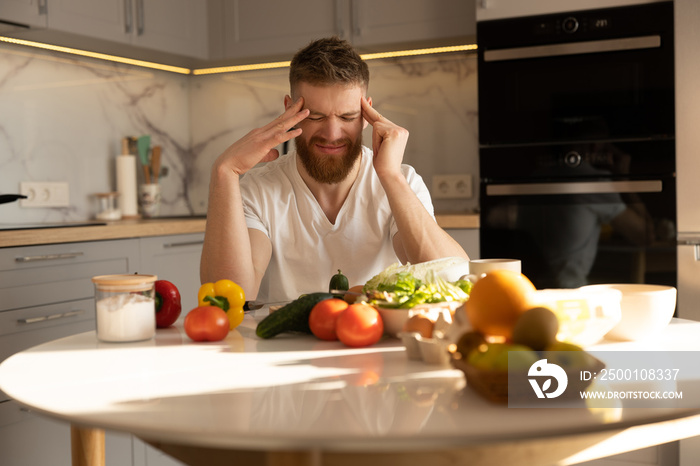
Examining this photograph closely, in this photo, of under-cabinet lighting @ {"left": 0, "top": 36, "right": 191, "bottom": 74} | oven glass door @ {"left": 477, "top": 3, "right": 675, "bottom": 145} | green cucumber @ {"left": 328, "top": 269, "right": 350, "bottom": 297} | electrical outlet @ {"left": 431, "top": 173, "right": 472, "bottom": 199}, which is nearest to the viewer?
green cucumber @ {"left": 328, "top": 269, "right": 350, "bottom": 297}

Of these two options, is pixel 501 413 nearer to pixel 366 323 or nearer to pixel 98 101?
pixel 366 323

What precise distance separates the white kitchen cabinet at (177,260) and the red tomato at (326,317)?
5.97 ft

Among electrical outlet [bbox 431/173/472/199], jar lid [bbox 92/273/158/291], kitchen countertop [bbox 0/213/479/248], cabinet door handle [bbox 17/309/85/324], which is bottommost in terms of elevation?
cabinet door handle [bbox 17/309/85/324]

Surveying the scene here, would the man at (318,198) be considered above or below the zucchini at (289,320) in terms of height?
above

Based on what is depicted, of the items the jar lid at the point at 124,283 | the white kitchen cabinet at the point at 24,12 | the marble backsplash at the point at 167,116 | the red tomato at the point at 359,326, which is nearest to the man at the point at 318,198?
the jar lid at the point at 124,283

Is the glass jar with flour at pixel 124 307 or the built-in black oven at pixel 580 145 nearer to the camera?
the glass jar with flour at pixel 124 307

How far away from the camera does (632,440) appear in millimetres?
872

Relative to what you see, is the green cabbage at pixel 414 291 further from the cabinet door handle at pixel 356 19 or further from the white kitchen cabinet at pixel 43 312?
the cabinet door handle at pixel 356 19

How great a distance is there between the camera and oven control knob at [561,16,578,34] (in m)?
2.79

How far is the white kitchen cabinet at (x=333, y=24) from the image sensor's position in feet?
10.7

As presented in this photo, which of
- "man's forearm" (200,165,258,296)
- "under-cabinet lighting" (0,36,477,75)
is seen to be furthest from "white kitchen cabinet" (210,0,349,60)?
"man's forearm" (200,165,258,296)

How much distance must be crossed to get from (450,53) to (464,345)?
116 inches

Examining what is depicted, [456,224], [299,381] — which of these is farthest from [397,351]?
[456,224]

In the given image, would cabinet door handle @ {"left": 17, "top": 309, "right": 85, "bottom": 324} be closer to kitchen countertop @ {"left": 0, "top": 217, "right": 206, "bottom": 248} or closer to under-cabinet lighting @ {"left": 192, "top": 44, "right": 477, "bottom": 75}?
kitchen countertop @ {"left": 0, "top": 217, "right": 206, "bottom": 248}
